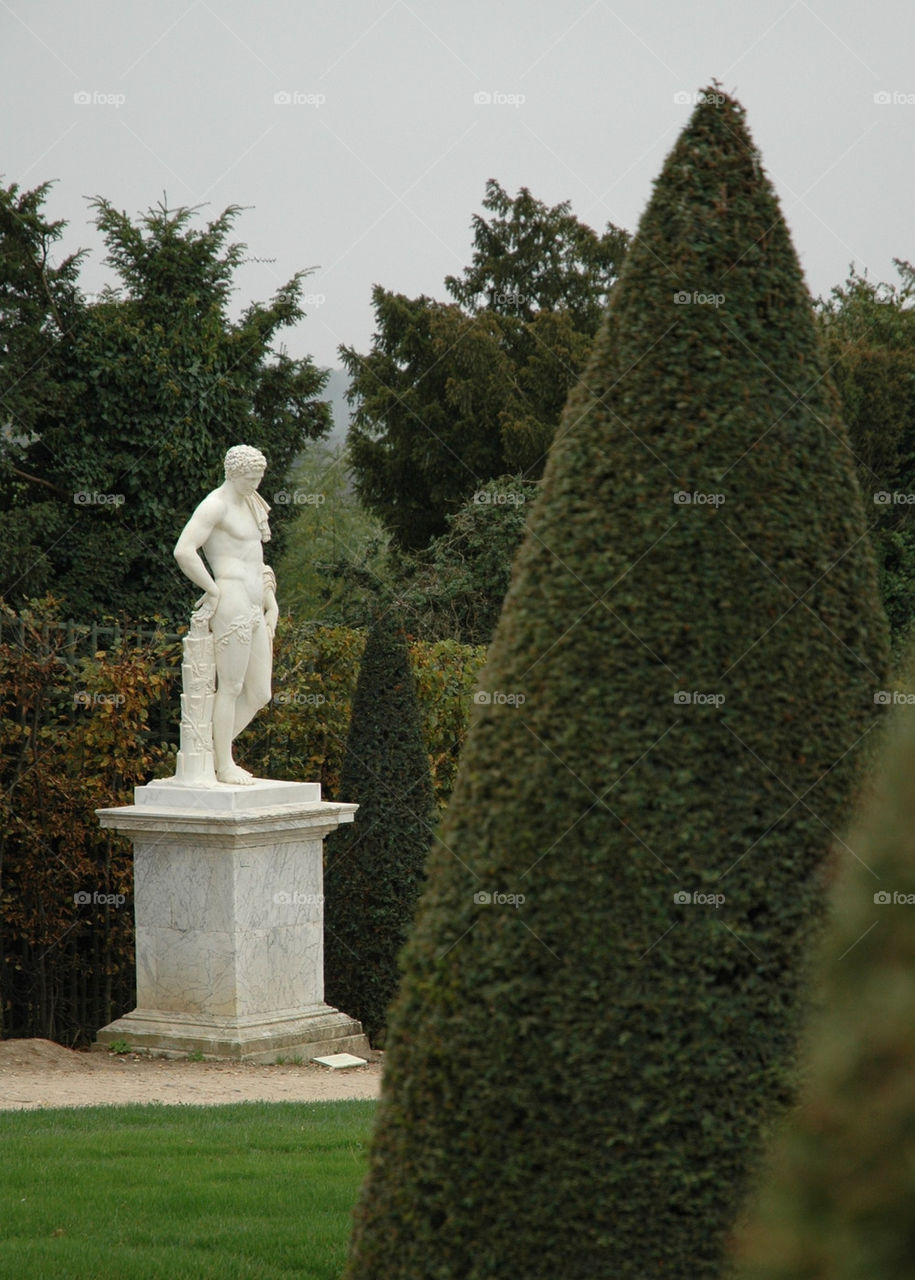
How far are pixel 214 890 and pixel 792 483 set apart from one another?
7.97m

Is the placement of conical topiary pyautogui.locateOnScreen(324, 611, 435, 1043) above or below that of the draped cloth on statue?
below

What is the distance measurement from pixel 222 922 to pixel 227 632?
2167 millimetres

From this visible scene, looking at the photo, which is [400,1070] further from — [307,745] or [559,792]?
[307,745]

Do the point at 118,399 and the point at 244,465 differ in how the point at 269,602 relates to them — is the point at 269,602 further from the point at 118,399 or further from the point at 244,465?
the point at 118,399

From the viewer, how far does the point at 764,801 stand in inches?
132

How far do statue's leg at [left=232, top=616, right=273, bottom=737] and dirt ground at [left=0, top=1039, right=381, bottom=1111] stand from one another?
253 centimetres

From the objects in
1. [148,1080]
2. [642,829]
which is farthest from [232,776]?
[642,829]

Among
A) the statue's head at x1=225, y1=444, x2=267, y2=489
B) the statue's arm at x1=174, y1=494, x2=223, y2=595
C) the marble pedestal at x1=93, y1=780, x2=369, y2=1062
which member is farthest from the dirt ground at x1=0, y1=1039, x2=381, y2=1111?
the statue's head at x1=225, y1=444, x2=267, y2=489

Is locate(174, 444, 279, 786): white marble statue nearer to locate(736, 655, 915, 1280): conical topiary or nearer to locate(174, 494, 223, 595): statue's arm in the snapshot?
locate(174, 494, 223, 595): statue's arm

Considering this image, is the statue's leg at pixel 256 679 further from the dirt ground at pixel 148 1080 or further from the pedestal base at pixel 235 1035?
the dirt ground at pixel 148 1080

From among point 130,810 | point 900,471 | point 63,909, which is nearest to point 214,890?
point 130,810

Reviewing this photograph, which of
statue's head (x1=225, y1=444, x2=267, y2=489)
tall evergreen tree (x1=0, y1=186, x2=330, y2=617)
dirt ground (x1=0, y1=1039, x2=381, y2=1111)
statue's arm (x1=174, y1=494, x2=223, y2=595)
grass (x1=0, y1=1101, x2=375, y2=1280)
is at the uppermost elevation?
tall evergreen tree (x1=0, y1=186, x2=330, y2=617)

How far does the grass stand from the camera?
5.37m

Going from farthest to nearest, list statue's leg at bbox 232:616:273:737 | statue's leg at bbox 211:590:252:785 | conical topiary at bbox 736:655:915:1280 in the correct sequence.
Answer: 1. statue's leg at bbox 232:616:273:737
2. statue's leg at bbox 211:590:252:785
3. conical topiary at bbox 736:655:915:1280
